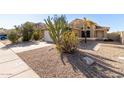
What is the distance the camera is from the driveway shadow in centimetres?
461

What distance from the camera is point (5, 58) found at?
21.0 ft

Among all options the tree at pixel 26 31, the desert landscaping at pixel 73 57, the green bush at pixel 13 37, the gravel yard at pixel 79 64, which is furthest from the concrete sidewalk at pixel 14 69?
the tree at pixel 26 31

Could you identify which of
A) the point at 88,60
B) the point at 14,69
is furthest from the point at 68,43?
the point at 14,69

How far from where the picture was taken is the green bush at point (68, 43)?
6148mm

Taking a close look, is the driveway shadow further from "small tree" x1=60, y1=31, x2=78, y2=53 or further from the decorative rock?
"small tree" x1=60, y1=31, x2=78, y2=53

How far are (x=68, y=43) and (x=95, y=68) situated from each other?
1.61m

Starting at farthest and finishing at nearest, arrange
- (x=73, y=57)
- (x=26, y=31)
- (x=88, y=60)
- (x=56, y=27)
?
(x=26, y=31), (x=56, y=27), (x=73, y=57), (x=88, y=60)

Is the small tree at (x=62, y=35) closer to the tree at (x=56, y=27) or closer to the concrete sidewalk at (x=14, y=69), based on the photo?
the tree at (x=56, y=27)

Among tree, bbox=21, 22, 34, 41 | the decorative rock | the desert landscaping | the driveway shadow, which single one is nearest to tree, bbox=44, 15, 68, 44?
the desert landscaping

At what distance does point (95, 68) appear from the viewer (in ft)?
16.4

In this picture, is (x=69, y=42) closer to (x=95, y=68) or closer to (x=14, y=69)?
(x=95, y=68)

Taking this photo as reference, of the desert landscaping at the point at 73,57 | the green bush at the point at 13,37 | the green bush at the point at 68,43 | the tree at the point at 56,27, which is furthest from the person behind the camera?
the green bush at the point at 13,37

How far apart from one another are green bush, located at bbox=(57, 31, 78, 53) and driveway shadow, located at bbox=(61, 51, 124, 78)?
388mm

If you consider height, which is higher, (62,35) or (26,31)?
(62,35)
